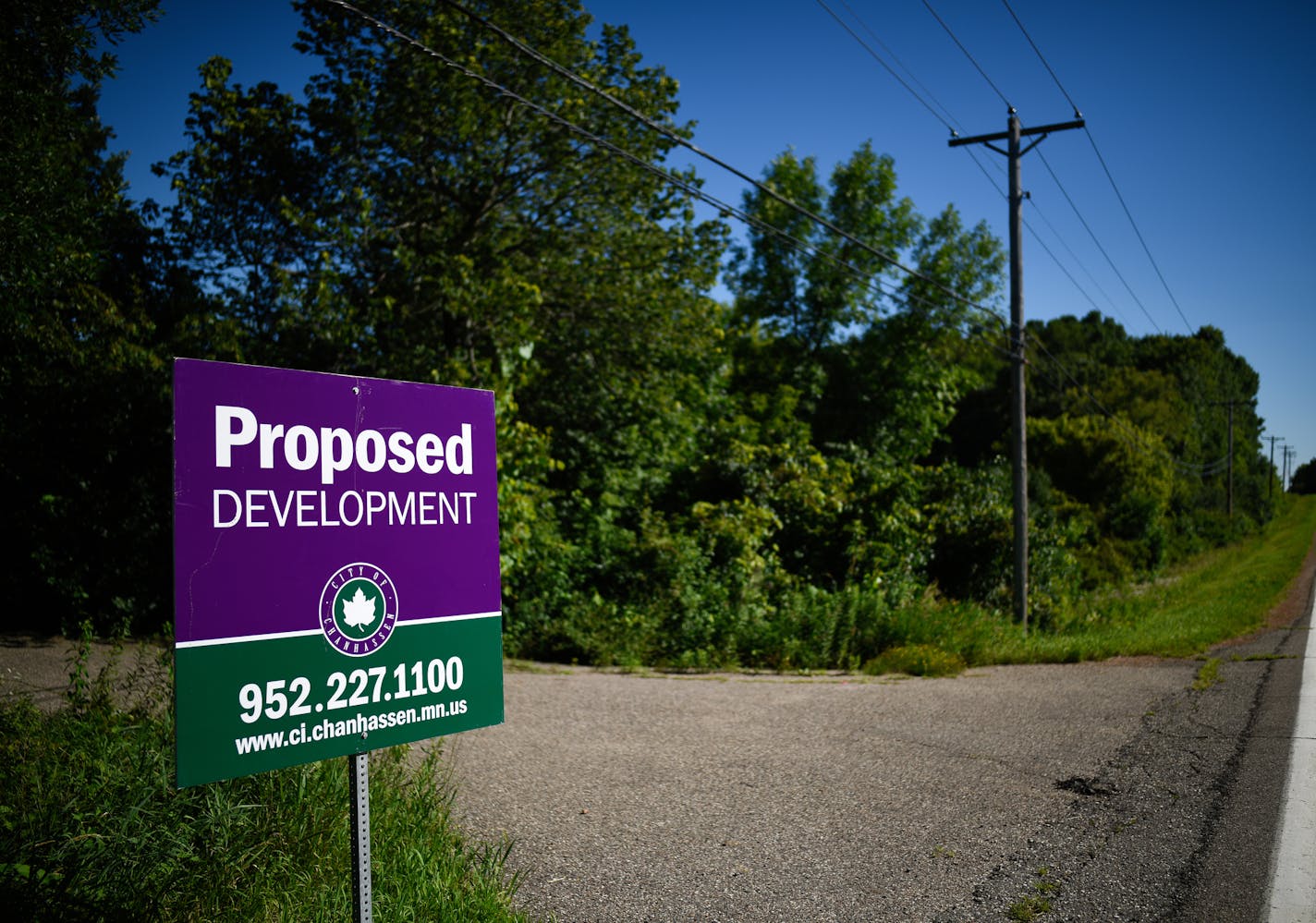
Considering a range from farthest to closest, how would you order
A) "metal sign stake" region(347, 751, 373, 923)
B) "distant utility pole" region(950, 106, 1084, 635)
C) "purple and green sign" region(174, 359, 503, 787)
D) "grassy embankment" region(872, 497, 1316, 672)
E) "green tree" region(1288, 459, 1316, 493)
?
1. "green tree" region(1288, 459, 1316, 493)
2. "distant utility pole" region(950, 106, 1084, 635)
3. "grassy embankment" region(872, 497, 1316, 672)
4. "metal sign stake" region(347, 751, 373, 923)
5. "purple and green sign" region(174, 359, 503, 787)

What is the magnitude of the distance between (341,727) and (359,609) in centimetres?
38

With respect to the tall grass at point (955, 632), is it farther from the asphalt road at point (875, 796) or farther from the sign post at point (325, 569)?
the sign post at point (325, 569)

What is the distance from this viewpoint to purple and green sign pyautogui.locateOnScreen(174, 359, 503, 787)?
250 cm

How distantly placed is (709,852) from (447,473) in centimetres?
259

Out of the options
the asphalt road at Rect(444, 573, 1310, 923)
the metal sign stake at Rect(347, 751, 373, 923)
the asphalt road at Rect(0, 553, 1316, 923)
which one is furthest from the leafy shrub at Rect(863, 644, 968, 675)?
the metal sign stake at Rect(347, 751, 373, 923)

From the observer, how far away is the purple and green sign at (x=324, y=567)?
250 cm

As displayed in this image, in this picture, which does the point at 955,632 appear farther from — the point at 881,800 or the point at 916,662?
Result: the point at 881,800

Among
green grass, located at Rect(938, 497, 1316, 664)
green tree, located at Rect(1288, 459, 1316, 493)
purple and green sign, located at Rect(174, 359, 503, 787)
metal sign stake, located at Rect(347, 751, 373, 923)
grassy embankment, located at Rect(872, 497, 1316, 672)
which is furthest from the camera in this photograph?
green tree, located at Rect(1288, 459, 1316, 493)

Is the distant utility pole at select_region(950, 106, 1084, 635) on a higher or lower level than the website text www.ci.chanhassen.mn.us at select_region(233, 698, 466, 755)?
higher

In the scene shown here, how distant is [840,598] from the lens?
1158 centimetres

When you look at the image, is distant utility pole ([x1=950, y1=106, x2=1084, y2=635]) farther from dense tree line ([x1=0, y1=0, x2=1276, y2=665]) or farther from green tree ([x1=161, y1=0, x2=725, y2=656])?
green tree ([x1=161, y1=0, x2=725, y2=656])

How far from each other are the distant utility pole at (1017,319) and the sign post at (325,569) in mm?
12566

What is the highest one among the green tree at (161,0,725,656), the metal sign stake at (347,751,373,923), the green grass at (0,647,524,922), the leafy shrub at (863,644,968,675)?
the green tree at (161,0,725,656)

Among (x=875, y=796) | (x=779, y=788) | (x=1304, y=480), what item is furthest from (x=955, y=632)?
(x=1304, y=480)
